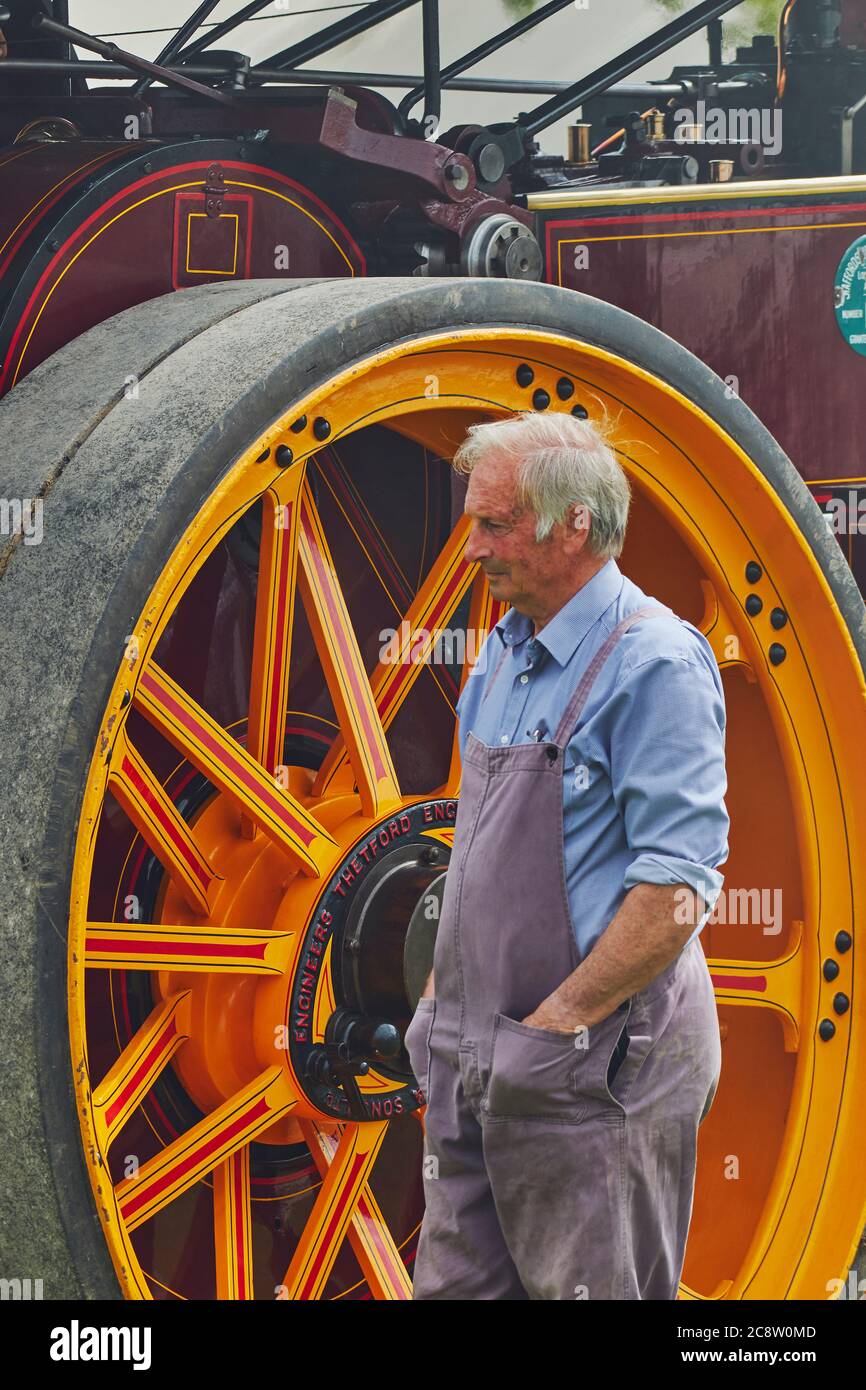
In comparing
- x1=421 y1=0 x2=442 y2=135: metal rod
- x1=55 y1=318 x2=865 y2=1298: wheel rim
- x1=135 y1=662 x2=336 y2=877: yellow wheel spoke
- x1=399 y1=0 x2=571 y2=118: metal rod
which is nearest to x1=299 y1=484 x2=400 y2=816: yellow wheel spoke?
x1=55 y1=318 x2=865 y2=1298: wheel rim

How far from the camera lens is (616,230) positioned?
368 cm

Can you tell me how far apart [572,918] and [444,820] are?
0.73 meters

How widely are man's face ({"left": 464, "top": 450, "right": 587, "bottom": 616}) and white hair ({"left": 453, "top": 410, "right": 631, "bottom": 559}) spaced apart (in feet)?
0.05

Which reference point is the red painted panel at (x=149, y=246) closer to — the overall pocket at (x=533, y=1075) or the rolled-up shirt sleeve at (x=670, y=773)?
the rolled-up shirt sleeve at (x=670, y=773)

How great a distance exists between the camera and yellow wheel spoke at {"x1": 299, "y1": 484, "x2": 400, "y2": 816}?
305 cm

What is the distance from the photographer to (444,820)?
3.18 meters

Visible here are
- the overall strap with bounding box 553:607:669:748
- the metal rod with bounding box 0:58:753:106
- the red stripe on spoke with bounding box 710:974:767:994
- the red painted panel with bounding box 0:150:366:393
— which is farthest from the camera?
the red stripe on spoke with bounding box 710:974:767:994

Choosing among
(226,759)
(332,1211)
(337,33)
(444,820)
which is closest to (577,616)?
(226,759)

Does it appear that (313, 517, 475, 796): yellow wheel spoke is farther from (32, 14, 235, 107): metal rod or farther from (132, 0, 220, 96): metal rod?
(132, 0, 220, 96): metal rod

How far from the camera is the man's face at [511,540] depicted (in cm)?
254

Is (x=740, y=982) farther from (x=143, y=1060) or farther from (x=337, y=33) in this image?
(x=337, y=33)

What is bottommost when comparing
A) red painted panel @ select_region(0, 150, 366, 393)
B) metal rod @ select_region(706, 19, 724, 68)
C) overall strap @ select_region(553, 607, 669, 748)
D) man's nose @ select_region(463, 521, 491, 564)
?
overall strap @ select_region(553, 607, 669, 748)

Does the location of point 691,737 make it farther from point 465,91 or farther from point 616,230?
point 465,91

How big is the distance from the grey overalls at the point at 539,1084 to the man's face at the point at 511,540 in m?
0.12
